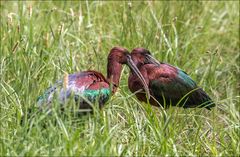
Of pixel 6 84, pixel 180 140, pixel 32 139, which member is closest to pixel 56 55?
pixel 6 84

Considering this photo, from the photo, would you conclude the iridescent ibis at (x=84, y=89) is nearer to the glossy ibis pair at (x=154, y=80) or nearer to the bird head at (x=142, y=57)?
the glossy ibis pair at (x=154, y=80)

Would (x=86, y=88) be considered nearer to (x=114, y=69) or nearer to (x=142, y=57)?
(x=114, y=69)

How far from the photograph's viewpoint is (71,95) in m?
4.94

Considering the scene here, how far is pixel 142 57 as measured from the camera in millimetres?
6516

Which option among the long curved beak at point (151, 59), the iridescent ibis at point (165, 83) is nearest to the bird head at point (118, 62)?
the iridescent ibis at point (165, 83)

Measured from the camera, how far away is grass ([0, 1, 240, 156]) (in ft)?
16.1

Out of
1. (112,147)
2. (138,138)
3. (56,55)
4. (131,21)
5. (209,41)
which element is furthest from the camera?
(209,41)

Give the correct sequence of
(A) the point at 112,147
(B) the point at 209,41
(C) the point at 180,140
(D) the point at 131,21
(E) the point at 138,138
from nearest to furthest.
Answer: (A) the point at 112,147
(E) the point at 138,138
(C) the point at 180,140
(D) the point at 131,21
(B) the point at 209,41

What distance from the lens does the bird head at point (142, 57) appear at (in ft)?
21.3

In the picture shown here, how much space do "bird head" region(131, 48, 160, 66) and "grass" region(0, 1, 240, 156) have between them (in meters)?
0.26

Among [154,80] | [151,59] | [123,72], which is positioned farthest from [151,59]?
[123,72]

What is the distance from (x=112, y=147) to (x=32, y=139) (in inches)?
17.7

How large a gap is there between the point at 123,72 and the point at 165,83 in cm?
66

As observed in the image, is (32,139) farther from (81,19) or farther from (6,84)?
(81,19)
